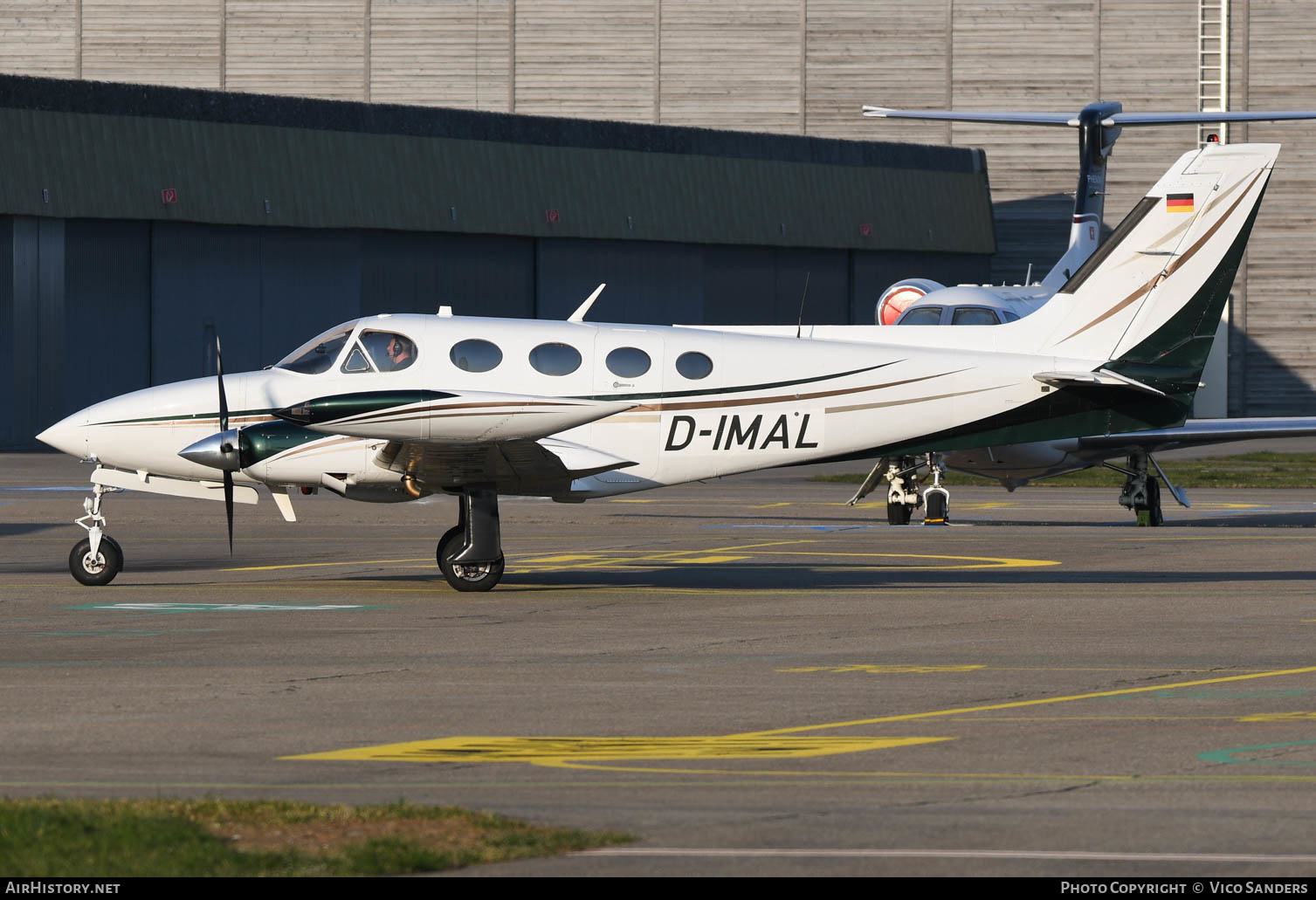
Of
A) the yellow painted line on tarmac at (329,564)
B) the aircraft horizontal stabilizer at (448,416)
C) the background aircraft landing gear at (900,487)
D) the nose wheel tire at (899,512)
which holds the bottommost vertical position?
the yellow painted line on tarmac at (329,564)

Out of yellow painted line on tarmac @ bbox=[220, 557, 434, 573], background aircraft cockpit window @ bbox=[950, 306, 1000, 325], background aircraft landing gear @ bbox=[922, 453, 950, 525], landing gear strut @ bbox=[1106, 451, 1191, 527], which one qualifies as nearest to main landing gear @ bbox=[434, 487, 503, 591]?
yellow painted line on tarmac @ bbox=[220, 557, 434, 573]

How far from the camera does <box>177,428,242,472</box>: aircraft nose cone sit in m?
19.3

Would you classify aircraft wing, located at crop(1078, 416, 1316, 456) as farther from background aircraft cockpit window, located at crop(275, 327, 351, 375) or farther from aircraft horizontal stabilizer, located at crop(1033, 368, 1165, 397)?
background aircraft cockpit window, located at crop(275, 327, 351, 375)

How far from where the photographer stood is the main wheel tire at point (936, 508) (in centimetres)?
2947

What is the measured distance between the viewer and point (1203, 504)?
35.4m

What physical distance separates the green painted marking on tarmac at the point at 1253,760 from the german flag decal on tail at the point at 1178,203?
11.9 m

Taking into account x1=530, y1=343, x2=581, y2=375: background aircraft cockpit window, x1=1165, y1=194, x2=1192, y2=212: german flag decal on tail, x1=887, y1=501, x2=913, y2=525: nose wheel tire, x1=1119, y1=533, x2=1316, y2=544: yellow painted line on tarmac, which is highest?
x1=1165, y1=194, x2=1192, y2=212: german flag decal on tail

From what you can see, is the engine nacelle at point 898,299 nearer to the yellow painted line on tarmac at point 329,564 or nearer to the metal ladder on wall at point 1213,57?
the yellow painted line on tarmac at point 329,564

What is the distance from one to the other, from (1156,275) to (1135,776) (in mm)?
12586

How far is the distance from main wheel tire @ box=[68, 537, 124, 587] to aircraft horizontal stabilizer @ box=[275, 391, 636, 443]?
326 centimetres

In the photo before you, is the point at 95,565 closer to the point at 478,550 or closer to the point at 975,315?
the point at 478,550

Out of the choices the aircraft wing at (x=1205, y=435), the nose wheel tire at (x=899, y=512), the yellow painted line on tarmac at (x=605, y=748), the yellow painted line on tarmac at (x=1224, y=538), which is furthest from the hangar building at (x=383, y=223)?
the yellow painted line on tarmac at (x=605, y=748)

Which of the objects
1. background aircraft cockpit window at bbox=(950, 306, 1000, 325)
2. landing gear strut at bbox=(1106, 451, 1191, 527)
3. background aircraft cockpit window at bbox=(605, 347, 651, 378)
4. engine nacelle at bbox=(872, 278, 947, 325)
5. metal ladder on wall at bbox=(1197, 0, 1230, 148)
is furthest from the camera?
metal ladder on wall at bbox=(1197, 0, 1230, 148)
